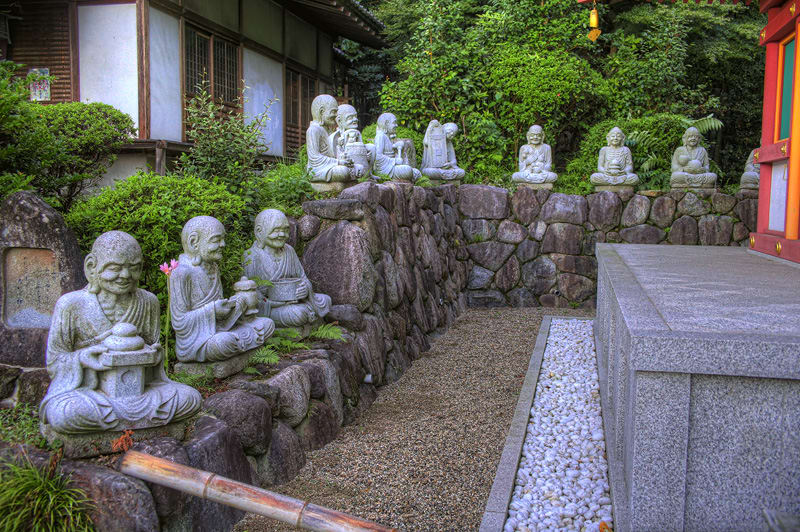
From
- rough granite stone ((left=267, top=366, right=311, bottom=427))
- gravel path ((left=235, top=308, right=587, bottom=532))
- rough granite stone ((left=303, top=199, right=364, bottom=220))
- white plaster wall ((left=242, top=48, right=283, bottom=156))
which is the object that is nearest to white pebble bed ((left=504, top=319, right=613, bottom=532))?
gravel path ((left=235, top=308, right=587, bottom=532))

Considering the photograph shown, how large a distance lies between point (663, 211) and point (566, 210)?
1699 millimetres

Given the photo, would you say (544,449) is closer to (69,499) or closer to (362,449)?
(362,449)

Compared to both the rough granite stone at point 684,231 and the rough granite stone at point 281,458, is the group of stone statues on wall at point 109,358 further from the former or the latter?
the rough granite stone at point 684,231

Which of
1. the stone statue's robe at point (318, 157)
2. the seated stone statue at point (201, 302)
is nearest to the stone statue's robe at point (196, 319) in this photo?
the seated stone statue at point (201, 302)

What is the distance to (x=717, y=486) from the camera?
2912 millimetres

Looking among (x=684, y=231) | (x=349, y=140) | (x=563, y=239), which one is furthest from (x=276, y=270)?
(x=684, y=231)

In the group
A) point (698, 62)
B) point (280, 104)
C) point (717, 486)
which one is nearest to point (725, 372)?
point (717, 486)

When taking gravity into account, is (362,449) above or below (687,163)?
below

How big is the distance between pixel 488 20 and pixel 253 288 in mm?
12946

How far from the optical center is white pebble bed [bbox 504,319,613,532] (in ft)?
13.7

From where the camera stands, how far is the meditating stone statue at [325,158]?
7367 mm

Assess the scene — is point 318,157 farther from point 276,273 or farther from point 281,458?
point 281,458

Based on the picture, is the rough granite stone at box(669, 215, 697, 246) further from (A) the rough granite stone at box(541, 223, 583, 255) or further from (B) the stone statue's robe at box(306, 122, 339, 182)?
(B) the stone statue's robe at box(306, 122, 339, 182)

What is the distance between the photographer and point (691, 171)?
1162cm
